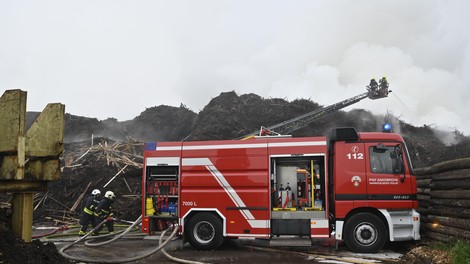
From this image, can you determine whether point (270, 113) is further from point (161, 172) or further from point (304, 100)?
point (161, 172)

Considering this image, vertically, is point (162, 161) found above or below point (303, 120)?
below

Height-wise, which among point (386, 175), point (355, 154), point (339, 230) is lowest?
point (339, 230)

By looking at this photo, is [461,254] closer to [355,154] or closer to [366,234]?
[366,234]

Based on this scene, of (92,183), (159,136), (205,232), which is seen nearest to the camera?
(205,232)

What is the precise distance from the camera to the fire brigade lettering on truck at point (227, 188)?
9016 millimetres

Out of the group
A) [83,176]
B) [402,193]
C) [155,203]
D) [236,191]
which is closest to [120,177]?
[83,176]

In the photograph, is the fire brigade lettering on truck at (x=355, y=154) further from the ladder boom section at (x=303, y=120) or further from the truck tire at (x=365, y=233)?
the ladder boom section at (x=303, y=120)

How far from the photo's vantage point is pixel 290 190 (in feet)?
30.5

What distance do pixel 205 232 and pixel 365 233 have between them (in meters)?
3.58

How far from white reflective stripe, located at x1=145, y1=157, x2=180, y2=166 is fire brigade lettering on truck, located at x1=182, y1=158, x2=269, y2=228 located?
193 millimetres

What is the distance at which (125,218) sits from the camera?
47.7 feet

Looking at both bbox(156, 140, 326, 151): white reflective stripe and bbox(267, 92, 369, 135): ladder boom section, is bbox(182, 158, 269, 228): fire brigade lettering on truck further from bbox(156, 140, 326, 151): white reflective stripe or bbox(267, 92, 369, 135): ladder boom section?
bbox(267, 92, 369, 135): ladder boom section

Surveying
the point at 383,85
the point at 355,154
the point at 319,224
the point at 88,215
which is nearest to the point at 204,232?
the point at 319,224

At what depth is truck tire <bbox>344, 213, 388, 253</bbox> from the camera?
862 cm
